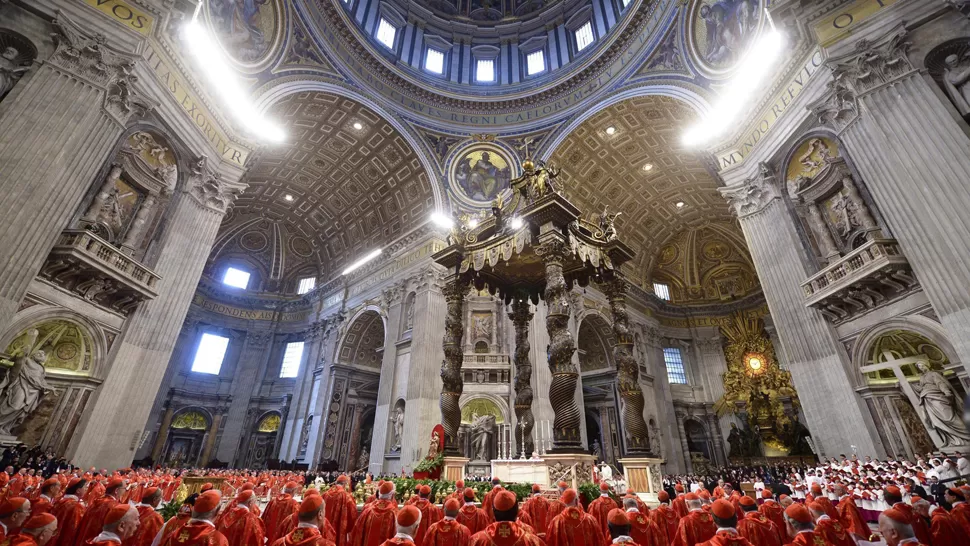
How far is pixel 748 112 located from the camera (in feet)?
37.5

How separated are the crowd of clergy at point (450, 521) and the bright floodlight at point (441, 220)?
12.9 meters

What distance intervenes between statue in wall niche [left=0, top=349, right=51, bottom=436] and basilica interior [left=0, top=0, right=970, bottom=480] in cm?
5

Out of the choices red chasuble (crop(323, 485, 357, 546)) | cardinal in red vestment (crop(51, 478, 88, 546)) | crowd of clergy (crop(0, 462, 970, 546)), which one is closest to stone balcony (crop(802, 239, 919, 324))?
crowd of clergy (crop(0, 462, 970, 546))

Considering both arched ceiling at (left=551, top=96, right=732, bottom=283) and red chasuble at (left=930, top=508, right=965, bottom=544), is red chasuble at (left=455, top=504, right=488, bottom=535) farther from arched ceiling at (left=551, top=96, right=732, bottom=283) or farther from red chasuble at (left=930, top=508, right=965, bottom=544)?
arched ceiling at (left=551, top=96, right=732, bottom=283)

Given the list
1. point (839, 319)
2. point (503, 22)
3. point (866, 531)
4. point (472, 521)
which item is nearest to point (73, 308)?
point (472, 521)

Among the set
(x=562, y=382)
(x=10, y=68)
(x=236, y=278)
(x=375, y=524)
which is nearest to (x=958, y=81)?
(x=562, y=382)

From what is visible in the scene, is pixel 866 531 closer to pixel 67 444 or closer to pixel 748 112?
pixel 748 112

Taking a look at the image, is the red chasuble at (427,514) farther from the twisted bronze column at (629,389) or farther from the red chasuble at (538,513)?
the twisted bronze column at (629,389)

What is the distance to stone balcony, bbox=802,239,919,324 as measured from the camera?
7805mm

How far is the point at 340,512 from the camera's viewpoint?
175 inches

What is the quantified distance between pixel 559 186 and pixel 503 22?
1653 cm

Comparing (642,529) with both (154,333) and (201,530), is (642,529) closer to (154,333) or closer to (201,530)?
(201,530)

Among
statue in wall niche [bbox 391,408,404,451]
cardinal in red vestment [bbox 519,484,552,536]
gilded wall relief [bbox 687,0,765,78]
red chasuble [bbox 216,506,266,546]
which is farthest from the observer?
statue in wall niche [bbox 391,408,404,451]

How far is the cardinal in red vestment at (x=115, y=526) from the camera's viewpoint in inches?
88.5
